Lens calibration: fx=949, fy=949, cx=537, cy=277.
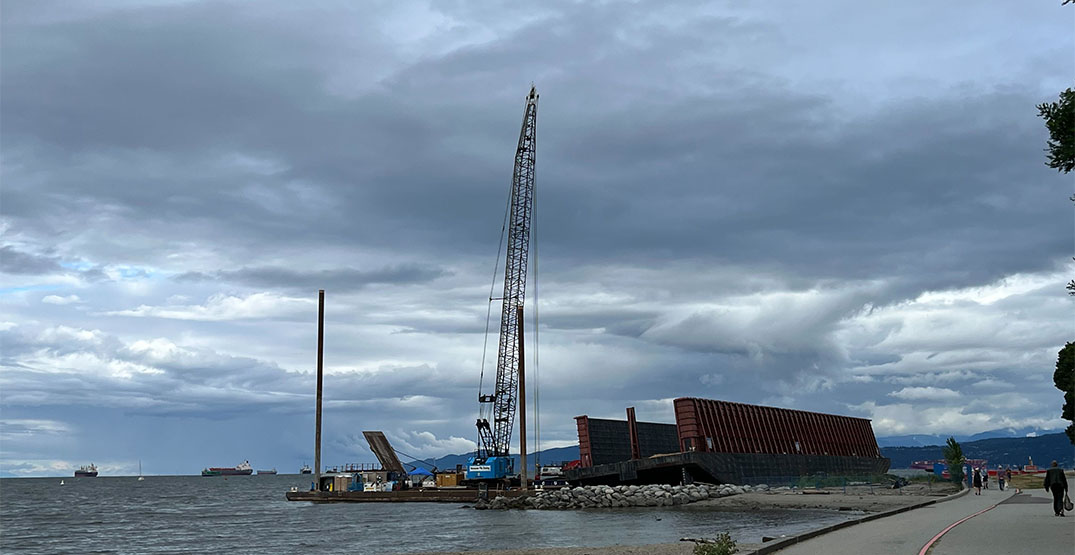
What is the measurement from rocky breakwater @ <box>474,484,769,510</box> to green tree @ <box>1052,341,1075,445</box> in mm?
32600

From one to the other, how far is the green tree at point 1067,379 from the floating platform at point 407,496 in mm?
47389

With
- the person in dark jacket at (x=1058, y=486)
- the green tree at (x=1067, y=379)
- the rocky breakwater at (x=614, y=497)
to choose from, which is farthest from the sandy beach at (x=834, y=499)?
the person in dark jacket at (x=1058, y=486)

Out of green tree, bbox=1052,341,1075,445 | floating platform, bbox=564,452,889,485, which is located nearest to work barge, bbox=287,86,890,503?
floating platform, bbox=564,452,889,485

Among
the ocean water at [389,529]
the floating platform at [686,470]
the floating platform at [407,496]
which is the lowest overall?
the ocean water at [389,529]

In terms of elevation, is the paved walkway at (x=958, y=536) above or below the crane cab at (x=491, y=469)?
below

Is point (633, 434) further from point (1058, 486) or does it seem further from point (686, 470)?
point (1058, 486)

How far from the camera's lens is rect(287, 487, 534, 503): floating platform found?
8581cm

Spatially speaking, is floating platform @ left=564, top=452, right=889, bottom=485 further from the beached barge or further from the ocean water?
the ocean water

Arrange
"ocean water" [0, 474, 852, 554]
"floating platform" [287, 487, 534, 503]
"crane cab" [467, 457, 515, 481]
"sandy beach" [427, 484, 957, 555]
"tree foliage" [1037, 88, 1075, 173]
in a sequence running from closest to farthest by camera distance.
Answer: "tree foliage" [1037, 88, 1075, 173] < "ocean water" [0, 474, 852, 554] < "sandy beach" [427, 484, 957, 555] < "floating platform" [287, 487, 534, 503] < "crane cab" [467, 457, 515, 481]

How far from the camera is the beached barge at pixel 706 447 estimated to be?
81.6 m

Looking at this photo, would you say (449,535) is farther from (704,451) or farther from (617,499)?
(704,451)

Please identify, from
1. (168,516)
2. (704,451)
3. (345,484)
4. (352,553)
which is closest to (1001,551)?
(352,553)

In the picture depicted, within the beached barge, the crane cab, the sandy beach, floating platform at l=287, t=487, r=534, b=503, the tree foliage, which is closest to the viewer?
the tree foliage

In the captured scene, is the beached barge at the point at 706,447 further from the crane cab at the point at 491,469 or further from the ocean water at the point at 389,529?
the ocean water at the point at 389,529
